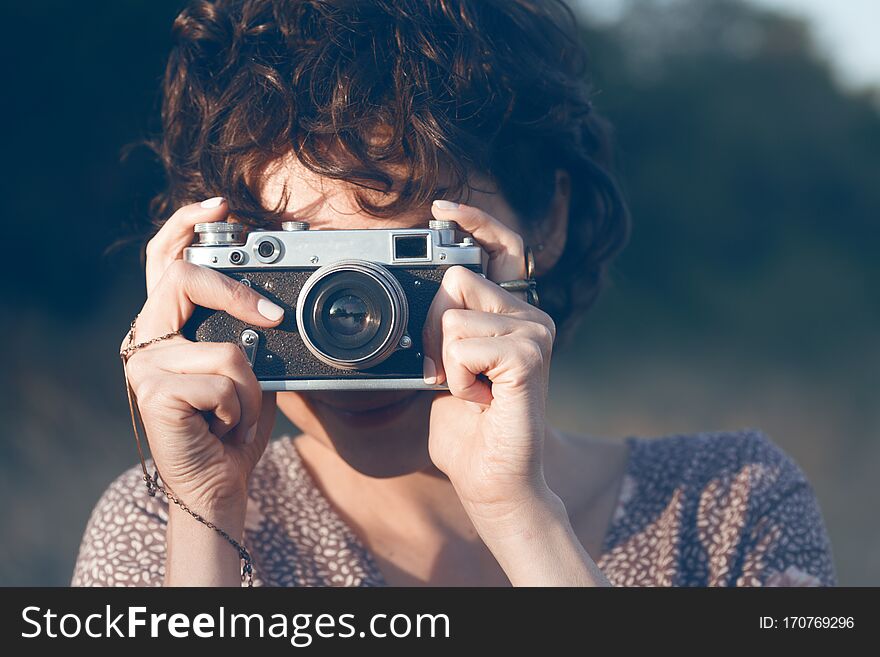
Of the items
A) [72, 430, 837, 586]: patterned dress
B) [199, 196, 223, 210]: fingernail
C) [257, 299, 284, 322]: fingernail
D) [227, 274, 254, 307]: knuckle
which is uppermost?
[199, 196, 223, 210]: fingernail

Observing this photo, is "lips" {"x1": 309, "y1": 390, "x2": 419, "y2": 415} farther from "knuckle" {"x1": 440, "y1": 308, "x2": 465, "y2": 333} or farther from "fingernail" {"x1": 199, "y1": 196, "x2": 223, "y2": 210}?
"fingernail" {"x1": 199, "y1": 196, "x2": 223, "y2": 210}

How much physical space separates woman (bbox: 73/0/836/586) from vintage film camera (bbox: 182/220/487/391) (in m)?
0.03

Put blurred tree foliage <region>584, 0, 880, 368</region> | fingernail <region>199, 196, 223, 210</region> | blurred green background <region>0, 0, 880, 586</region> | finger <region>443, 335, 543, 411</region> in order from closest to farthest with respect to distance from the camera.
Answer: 1. finger <region>443, 335, 543, 411</region>
2. fingernail <region>199, 196, 223, 210</region>
3. blurred green background <region>0, 0, 880, 586</region>
4. blurred tree foliage <region>584, 0, 880, 368</region>

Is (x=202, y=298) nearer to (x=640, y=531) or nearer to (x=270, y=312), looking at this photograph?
(x=270, y=312)

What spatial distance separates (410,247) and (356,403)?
1.01 ft

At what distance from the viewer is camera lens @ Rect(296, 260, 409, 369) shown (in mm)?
1492

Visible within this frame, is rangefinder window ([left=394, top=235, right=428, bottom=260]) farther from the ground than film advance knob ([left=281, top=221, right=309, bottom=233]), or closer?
closer

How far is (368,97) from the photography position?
1639 mm

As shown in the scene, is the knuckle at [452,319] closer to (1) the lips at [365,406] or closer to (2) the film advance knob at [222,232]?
(1) the lips at [365,406]

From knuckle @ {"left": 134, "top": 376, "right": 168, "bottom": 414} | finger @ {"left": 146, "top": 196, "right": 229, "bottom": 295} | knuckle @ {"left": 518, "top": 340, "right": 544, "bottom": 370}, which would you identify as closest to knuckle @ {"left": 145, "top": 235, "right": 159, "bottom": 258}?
finger @ {"left": 146, "top": 196, "right": 229, "bottom": 295}

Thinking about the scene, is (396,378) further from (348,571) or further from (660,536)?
(660,536)

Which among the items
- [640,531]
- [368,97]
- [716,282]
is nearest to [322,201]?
[368,97]

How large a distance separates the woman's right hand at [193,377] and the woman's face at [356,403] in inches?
5.4

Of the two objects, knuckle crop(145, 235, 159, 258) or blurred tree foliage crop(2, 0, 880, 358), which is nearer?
knuckle crop(145, 235, 159, 258)
